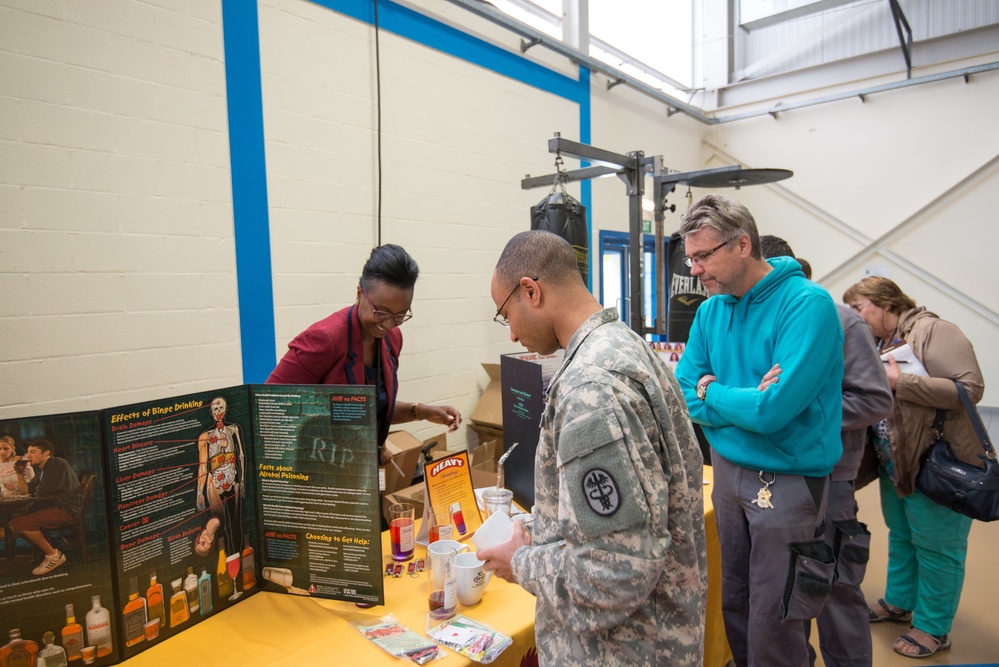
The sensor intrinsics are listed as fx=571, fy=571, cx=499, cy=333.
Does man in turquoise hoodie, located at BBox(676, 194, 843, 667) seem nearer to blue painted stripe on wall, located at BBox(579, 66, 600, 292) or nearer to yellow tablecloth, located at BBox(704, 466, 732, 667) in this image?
yellow tablecloth, located at BBox(704, 466, 732, 667)

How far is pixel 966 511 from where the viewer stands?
→ 7.69ft

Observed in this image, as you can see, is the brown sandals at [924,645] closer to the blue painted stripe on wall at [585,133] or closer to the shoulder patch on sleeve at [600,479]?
the shoulder patch on sleeve at [600,479]

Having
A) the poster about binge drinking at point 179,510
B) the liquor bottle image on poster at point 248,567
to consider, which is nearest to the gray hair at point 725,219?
the poster about binge drinking at point 179,510

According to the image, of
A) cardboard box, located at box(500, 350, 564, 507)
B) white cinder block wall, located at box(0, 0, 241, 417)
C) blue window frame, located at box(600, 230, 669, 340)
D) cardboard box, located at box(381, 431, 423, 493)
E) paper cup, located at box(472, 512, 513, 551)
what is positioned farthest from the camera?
blue window frame, located at box(600, 230, 669, 340)

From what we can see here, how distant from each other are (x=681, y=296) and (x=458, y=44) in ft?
7.45

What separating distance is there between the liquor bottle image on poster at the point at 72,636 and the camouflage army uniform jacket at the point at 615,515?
2.97 ft

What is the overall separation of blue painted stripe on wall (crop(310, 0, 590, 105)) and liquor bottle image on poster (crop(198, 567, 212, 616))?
2952 mm

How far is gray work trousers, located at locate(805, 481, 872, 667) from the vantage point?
6.45 ft

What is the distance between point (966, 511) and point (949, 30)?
5.40m

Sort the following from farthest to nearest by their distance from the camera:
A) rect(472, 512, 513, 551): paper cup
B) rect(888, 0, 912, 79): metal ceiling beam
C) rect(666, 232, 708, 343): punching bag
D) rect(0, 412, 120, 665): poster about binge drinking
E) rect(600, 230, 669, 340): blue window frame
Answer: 1. rect(600, 230, 669, 340): blue window frame
2. rect(888, 0, 912, 79): metal ceiling beam
3. rect(666, 232, 708, 343): punching bag
4. rect(472, 512, 513, 551): paper cup
5. rect(0, 412, 120, 665): poster about binge drinking

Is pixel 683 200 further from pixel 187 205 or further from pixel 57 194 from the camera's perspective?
pixel 57 194

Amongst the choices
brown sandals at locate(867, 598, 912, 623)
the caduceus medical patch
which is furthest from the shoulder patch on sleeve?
brown sandals at locate(867, 598, 912, 623)

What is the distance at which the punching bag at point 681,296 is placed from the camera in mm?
3682

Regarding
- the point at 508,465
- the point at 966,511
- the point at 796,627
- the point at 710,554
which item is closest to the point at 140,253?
the point at 508,465
